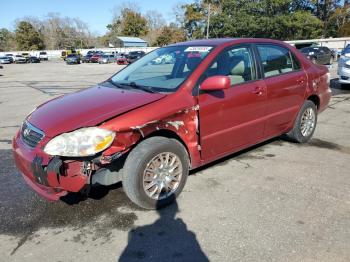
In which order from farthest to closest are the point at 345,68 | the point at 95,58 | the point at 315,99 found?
1. the point at 95,58
2. the point at 345,68
3. the point at 315,99

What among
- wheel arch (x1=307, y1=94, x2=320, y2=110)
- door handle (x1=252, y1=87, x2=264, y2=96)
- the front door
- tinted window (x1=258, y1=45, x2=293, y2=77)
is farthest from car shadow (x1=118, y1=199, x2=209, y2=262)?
wheel arch (x1=307, y1=94, x2=320, y2=110)

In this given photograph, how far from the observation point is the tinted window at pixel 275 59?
4.82 m

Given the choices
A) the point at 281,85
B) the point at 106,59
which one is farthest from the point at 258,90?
the point at 106,59

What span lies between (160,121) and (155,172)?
535 millimetres

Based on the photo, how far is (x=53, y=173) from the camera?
10.6ft

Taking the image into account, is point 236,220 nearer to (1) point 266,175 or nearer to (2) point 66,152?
(1) point 266,175

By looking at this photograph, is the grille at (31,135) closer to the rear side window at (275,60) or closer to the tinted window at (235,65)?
the tinted window at (235,65)

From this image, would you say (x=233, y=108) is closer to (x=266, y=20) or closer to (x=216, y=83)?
(x=216, y=83)

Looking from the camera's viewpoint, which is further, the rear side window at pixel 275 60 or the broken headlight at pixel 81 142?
the rear side window at pixel 275 60

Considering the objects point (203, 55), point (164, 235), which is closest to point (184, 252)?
point (164, 235)

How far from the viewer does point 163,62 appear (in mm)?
4746

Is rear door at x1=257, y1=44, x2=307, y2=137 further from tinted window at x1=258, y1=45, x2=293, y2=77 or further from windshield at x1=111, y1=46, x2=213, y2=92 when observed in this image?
windshield at x1=111, y1=46, x2=213, y2=92

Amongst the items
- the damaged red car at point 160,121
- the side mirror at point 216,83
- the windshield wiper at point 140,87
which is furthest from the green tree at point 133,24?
the side mirror at point 216,83

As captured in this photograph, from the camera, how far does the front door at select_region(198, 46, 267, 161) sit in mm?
4051
